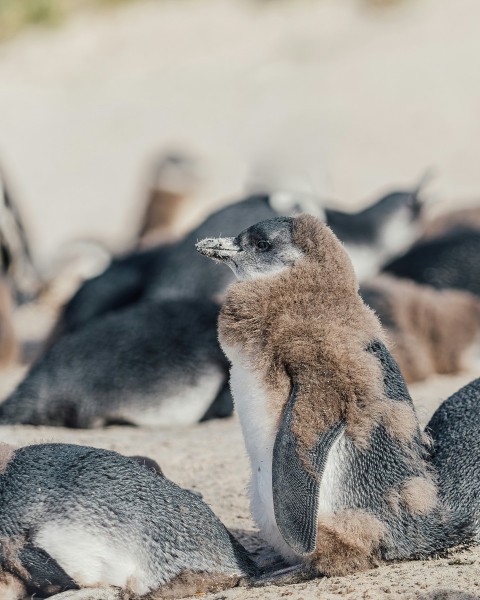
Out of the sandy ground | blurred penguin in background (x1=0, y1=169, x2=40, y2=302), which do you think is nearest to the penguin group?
the sandy ground

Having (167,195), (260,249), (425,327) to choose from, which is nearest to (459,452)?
(260,249)

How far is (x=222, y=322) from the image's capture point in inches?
148

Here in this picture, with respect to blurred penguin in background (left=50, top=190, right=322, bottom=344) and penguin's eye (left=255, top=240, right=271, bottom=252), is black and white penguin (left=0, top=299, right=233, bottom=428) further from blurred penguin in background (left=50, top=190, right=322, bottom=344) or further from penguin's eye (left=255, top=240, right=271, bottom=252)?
penguin's eye (left=255, top=240, right=271, bottom=252)

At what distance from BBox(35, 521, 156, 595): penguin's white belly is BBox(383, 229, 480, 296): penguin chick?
4950 millimetres

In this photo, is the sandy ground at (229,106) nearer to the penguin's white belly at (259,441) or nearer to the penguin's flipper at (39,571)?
the penguin's white belly at (259,441)

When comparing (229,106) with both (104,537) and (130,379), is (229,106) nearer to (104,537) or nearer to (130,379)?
(130,379)

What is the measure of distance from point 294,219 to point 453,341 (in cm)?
352

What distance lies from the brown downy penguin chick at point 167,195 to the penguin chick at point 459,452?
825 cm

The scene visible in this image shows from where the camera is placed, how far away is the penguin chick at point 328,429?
348 centimetres

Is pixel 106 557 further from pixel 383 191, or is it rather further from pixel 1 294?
pixel 383 191

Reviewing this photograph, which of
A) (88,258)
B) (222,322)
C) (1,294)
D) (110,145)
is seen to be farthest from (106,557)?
(110,145)

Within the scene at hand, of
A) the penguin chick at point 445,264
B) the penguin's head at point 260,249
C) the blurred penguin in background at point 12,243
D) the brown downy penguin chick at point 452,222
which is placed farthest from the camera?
the blurred penguin in background at point 12,243

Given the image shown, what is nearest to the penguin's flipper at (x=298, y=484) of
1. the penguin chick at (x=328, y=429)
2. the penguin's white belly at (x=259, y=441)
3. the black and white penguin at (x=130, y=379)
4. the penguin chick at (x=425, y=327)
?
the penguin chick at (x=328, y=429)

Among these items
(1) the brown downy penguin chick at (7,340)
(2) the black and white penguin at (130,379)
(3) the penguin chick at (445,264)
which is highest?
(2) the black and white penguin at (130,379)
